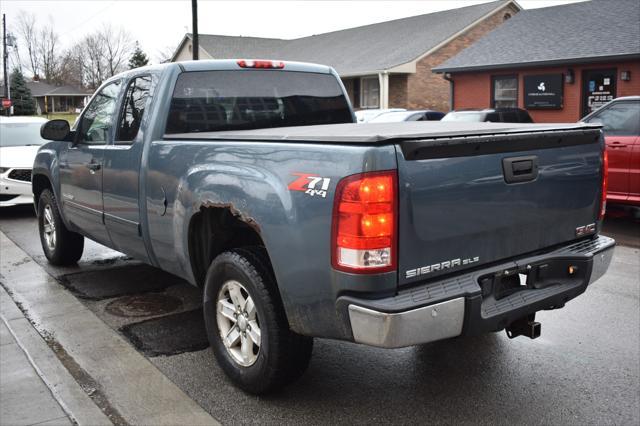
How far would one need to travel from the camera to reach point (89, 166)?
18.3 ft

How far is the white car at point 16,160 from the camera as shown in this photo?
33.5 feet

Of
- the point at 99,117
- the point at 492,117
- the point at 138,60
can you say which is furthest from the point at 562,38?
the point at 138,60

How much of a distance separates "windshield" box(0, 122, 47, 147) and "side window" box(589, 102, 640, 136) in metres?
9.34

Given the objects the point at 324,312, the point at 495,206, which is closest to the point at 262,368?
the point at 324,312

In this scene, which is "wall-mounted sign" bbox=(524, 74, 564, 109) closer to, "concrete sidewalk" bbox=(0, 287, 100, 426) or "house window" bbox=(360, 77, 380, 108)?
"house window" bbox=(360, 77, 380, 108)

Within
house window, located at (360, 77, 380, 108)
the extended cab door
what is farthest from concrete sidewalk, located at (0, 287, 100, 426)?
house window, located at (360, 77, 380, 108)

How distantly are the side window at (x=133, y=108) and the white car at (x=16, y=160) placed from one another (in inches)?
227

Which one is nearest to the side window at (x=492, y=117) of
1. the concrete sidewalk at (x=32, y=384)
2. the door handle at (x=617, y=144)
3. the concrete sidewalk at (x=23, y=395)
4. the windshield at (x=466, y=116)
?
the windshield at (x=466, y=116)

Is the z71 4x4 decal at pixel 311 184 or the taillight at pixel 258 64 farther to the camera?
the taillight at pixel 258 64

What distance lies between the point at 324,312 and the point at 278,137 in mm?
964

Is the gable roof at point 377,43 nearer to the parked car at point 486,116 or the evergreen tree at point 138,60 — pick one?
the parked car at point 486,116

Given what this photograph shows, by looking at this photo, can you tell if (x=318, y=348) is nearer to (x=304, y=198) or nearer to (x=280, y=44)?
(x=304, y=198)

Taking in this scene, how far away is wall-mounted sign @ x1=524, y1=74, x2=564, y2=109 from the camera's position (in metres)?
21.8

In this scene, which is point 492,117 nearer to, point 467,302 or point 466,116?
point 466,116
